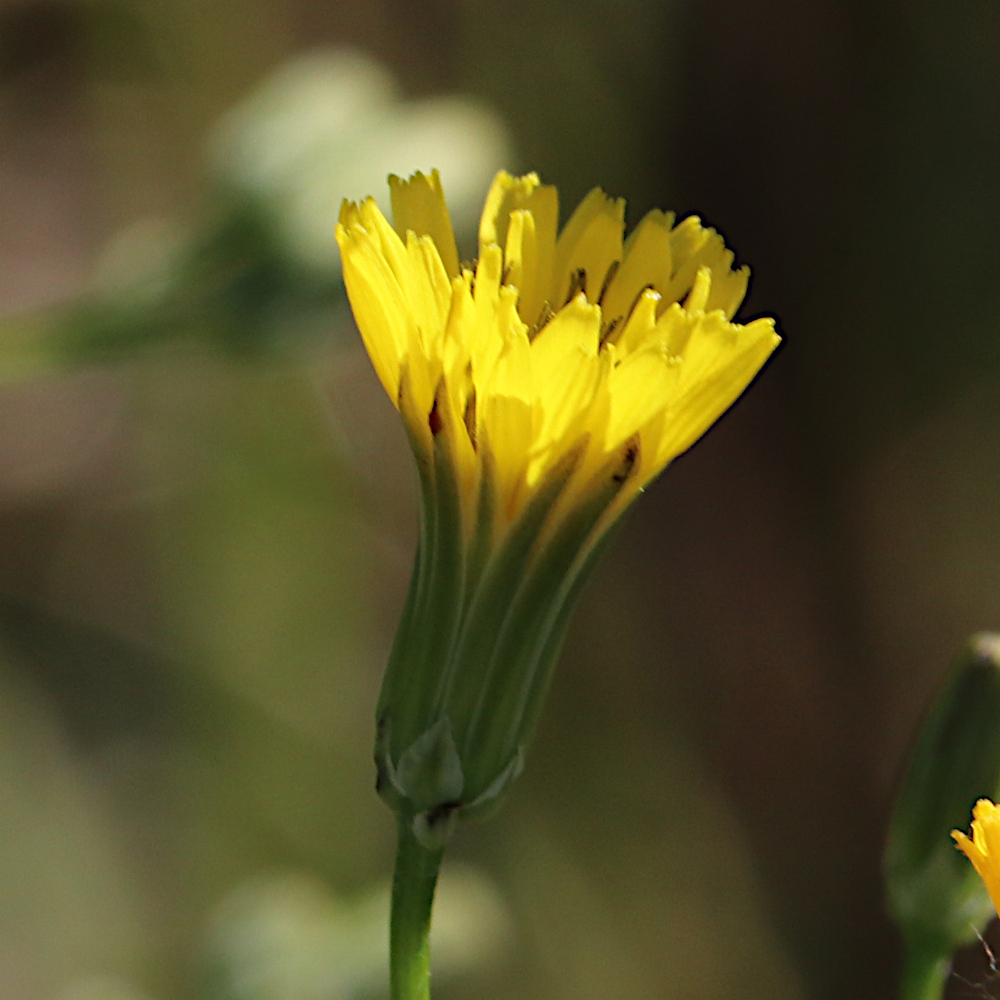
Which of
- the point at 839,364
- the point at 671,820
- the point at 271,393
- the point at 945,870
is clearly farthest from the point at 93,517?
the point at 945,870

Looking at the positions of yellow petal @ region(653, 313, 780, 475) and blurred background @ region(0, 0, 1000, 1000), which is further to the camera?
blurred background @ region(0, 0, 1000, 1000)

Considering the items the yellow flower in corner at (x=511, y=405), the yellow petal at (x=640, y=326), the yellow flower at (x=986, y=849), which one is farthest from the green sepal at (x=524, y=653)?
the yellow flower at (x=986, y=849)

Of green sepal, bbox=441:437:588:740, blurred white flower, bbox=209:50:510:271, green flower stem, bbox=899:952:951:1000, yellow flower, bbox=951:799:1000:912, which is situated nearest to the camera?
yellow flower, bbox=951:799:1000:912

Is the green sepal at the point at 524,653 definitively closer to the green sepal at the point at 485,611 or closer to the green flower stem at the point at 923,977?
the green sepal at the point at 485,611

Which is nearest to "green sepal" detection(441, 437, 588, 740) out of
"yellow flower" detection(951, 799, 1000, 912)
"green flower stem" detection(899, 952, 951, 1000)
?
"yellow flower" detection(951, 799, 1000, 912)

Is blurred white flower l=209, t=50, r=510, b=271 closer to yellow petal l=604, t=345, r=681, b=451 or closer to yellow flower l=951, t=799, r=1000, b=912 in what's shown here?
yellow petal l=604, t=345, r=681, b=451

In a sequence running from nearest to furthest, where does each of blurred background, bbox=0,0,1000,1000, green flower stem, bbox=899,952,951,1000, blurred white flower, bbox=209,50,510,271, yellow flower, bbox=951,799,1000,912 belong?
yellow flower, bbox=951,799,1000,912
green flower stem, bbox=899,952,951,1000
blurred white flower, bbox=209,50,510,271
blurred background, bbox=0,0,1000,1000

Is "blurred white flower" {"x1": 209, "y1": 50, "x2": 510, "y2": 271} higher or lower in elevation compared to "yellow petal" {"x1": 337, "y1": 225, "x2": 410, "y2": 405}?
higher
